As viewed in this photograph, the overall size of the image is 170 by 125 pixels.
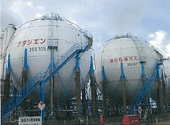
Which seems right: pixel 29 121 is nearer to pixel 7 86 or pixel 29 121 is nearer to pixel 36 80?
pixel 36 80

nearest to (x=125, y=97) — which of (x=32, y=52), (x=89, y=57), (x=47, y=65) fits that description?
(x=89, y=57)

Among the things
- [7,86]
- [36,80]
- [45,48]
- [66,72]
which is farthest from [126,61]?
[7,86]

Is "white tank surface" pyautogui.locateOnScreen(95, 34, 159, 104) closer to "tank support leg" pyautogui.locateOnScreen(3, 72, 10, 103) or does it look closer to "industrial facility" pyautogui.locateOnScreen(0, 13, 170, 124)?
"industrial facility" pyautogui.locateOnScreen(0, 13, 170, 124)

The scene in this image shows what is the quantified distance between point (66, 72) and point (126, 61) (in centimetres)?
894

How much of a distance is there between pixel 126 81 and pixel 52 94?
10.2 meters

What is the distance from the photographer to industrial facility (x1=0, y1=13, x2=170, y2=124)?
61.4 feet

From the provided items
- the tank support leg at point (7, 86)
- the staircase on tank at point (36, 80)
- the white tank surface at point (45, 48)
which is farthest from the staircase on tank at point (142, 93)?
the tank support leg at point (7, 86)

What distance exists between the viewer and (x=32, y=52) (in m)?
19.2

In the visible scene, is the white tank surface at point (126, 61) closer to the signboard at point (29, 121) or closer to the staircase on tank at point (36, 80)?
the staircase on tank at point (36, 80)

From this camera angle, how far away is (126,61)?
2508 cm

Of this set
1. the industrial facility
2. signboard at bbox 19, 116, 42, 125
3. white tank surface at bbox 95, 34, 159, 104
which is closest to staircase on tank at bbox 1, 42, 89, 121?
the industrial facility

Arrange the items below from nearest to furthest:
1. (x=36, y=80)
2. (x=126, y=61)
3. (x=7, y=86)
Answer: (x=36, y=80) → (x=7, y=86) → (x=126, y=61)

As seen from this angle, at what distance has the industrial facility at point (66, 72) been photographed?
61.4ft

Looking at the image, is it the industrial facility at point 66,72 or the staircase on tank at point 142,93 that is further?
the staircase on tank at point 142,93
